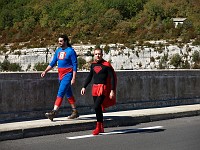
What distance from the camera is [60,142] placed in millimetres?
10078

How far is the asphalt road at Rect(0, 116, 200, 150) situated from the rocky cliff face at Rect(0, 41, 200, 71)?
22508 millimetres

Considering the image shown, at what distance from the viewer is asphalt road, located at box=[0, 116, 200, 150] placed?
9.47 meters

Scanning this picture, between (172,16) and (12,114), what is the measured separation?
132 feet

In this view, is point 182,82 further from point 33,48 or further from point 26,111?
point 33,48

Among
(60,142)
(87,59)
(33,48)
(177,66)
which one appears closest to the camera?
(60,142)

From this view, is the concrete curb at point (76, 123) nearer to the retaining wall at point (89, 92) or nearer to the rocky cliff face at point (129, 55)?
the retaining wall at point (89, 92)

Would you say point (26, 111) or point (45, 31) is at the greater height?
point (45, 31)

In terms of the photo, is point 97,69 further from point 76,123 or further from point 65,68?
point 76,123

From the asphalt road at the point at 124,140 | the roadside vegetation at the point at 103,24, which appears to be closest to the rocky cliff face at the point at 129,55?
the roadside vegetation at the point at 103,24

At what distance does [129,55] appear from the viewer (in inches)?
1451

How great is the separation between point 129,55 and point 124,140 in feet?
87.8

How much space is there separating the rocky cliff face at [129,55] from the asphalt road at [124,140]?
22508 millimetres

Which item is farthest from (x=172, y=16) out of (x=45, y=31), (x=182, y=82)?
(x=182, y=82)

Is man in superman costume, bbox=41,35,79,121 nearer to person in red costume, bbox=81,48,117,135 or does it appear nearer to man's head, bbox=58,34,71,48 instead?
man's head, bbox=58,34,71,48
